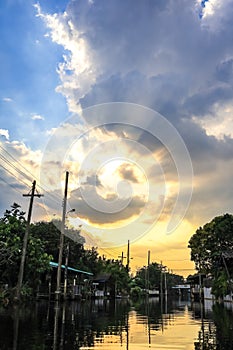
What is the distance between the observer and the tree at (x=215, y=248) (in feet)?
147

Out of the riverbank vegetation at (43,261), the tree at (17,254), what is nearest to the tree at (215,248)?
the riverbank vegetation at (43,261)

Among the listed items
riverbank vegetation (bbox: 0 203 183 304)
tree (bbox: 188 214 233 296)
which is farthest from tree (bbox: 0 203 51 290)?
tree (bbox: 188 214 233 296)

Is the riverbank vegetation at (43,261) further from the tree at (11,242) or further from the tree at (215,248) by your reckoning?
the tree at (215,248)

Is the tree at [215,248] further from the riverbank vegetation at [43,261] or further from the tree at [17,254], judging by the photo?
the tree at [17,254]

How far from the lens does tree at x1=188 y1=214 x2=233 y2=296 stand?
147 feet

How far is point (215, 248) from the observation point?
52.3m

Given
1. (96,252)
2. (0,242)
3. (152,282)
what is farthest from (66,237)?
(152,282)

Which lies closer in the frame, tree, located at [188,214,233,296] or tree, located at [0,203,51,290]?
tree, located at [0,203,51,290]

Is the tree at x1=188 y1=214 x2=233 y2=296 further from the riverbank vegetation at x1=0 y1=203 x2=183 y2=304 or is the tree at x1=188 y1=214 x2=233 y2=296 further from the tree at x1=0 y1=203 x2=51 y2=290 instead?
the tree at x1=0 y1=203 x2=51 y2=290

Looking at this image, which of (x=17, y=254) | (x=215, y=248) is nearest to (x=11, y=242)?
(x=17, y=254)

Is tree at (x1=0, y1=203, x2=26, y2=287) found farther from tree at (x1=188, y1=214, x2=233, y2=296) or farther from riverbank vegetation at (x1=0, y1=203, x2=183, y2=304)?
tree at (x1=188, y1=214, x2=233, y2=296)

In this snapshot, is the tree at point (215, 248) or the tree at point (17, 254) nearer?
the tree at point (17, 254)

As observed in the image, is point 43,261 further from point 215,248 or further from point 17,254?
point 215,248

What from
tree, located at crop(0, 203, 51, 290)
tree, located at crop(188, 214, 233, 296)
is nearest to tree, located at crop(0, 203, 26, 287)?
tree, located at crop(0, 203, 51, 290)
